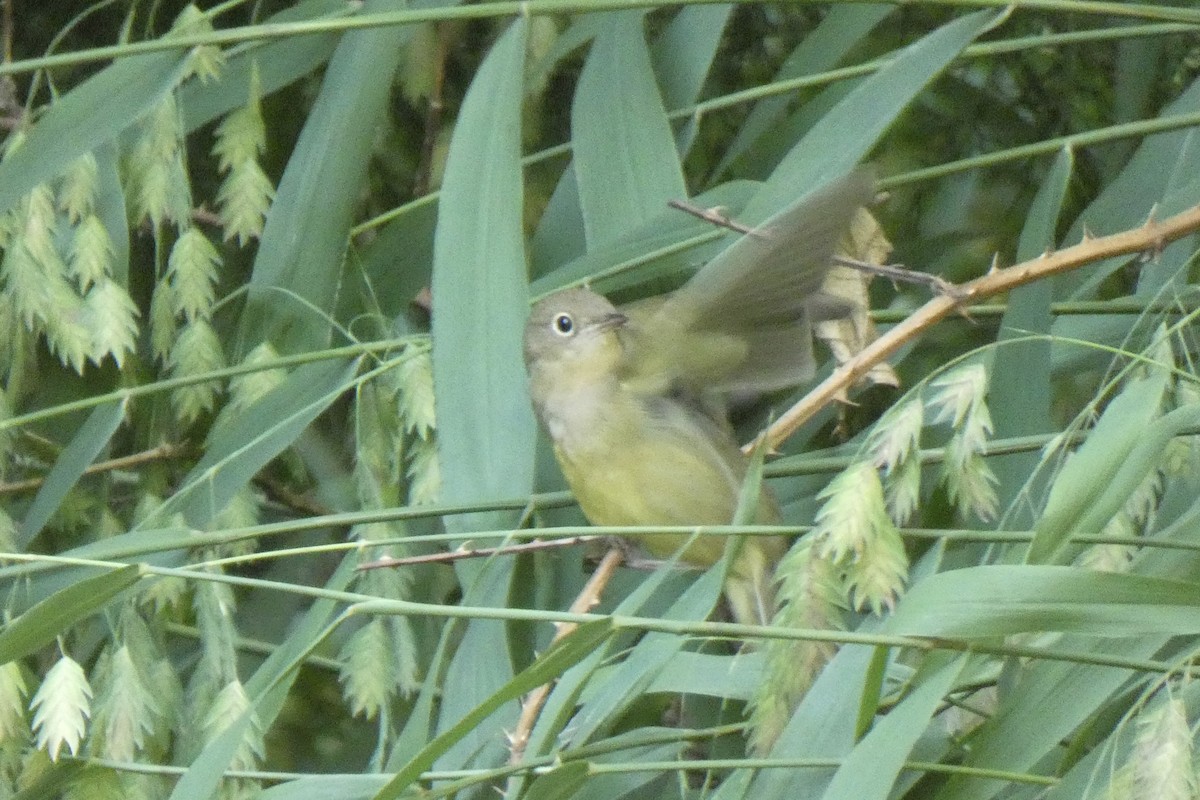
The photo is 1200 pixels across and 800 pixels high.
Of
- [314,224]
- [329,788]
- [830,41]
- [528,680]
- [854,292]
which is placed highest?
[830,41]

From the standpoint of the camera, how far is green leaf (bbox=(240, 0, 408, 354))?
1.84 meters

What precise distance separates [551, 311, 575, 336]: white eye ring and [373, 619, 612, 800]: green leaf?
70cm

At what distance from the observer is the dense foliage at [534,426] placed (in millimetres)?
1178

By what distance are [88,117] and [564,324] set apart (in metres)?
0.51

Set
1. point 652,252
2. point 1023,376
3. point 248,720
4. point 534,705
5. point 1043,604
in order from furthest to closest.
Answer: point 652,252
point 1023,376
point 534,705
point 248,720
point 1043,604

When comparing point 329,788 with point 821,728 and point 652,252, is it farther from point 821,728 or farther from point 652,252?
point 652,252

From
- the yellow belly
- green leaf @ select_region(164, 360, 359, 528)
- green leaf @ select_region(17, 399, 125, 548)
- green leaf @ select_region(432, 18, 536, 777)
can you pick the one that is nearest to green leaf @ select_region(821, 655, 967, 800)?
green leaf @ select_region(432, 18, 536, 777)

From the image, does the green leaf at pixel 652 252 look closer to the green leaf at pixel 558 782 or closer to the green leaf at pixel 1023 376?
the green leaf at pixel 1023 376

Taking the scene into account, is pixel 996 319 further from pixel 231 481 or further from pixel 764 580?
pixel 231 481

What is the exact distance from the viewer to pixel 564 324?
1.83 meters

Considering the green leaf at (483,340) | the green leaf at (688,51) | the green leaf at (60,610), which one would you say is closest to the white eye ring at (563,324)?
the green leaf at (483,340)

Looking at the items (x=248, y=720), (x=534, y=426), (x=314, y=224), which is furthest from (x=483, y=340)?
(x=248, y=720)

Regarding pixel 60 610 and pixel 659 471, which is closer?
pixel 60 610

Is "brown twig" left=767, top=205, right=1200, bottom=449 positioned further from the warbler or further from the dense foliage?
the warbler
